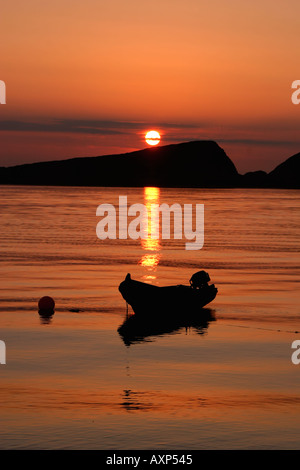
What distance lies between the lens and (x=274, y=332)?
31266 mm

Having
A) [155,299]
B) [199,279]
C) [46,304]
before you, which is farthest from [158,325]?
[46,304]

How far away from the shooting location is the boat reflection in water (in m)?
30.6

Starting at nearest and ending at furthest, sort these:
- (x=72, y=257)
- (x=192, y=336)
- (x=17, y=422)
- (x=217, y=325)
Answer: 1. (x=17, y=422)
2. (x=192, y=336)
3. (x=217, y=325)
4. (x=72, y=257)

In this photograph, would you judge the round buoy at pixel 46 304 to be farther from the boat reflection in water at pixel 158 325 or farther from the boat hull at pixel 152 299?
the boat reflection in water at pixel 158 325

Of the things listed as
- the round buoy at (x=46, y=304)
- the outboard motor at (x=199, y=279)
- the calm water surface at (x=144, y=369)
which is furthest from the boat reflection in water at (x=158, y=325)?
the round buoy at (x=46, y=304)

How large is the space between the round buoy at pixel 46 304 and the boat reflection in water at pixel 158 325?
11.1 ft

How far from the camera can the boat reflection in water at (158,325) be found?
30.6m

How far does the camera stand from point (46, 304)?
34688mm

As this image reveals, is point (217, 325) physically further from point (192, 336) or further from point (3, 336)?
point (3, 336)

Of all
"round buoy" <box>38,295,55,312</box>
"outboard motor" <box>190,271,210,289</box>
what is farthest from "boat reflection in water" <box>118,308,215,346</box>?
"round buoy" <box>38,295,55,312</box>

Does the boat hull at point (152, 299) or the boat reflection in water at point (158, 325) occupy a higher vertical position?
the boat hull at point (152, 299)

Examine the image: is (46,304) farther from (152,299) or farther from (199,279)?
(199,279)

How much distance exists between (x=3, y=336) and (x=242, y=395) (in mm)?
10831

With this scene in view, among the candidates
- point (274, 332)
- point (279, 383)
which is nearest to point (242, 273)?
point (274, 332)
